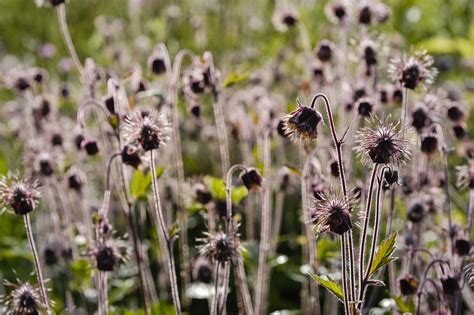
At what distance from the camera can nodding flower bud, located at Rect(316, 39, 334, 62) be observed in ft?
11.9

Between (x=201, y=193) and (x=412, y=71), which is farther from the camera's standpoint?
(x=201, y=193)

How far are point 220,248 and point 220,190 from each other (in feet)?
2.46

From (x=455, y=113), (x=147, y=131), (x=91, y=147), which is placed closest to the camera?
(x=147, y=131)

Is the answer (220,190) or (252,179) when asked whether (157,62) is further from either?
(252,179)

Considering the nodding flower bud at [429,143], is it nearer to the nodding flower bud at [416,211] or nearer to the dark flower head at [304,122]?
the nodding flower bud at [416,211]

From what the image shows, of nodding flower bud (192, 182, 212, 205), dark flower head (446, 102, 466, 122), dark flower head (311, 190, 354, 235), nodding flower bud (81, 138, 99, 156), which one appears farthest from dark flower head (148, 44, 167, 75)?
dark flower head (311, 190, 354, 235)

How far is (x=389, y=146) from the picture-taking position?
1.99 meters

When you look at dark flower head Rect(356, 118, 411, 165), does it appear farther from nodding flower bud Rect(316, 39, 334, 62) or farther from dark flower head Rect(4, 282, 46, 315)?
nodding flower bud Rect(316, 39, 334, 62)

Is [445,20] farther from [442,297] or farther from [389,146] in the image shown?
[389,146]

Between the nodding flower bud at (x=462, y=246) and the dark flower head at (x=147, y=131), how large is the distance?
4.08ft

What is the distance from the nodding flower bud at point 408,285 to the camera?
106 inches

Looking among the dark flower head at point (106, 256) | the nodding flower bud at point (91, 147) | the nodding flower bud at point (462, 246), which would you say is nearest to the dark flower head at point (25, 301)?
the dark flower head at point (106, 256)

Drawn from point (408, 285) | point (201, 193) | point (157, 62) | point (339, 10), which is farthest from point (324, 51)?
point (408, 285)

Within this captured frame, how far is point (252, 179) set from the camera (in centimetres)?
271
